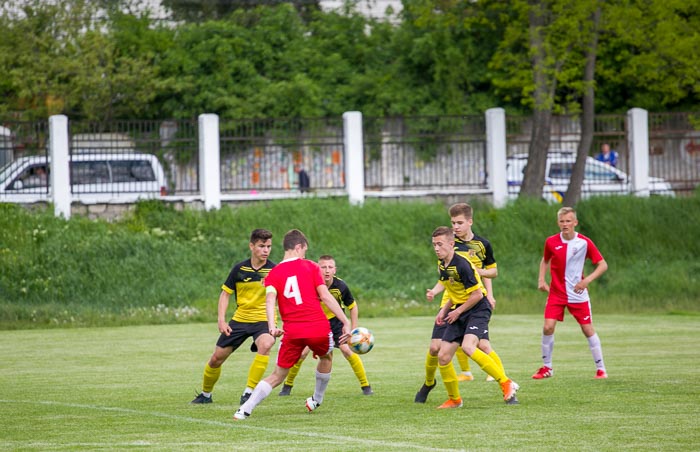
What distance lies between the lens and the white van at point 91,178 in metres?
27.7

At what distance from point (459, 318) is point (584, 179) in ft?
68.2

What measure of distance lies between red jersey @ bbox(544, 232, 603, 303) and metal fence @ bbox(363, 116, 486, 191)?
15.7 m

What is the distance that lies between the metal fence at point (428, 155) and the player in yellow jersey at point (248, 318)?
18.2 m

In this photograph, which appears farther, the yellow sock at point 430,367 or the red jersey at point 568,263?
the red jersey at point 568,263

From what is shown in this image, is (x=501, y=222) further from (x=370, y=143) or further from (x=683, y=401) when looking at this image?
(x=683, y=401)

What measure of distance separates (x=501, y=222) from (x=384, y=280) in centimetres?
418

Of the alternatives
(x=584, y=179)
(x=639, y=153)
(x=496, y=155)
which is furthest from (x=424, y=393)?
(x=639, y=153)

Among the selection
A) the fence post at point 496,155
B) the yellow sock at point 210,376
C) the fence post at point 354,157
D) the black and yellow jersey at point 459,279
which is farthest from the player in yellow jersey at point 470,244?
the fence post at point 496,155

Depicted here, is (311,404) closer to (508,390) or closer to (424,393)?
(424,393)

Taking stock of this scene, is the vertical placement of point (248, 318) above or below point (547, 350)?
above

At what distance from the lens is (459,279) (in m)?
10.8

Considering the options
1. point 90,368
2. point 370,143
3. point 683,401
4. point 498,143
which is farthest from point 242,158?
point 683,401

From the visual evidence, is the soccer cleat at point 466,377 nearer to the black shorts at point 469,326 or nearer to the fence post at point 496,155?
the black shorts at point 469,326

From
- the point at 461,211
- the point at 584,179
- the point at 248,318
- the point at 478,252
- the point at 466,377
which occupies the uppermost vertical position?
the point at 584,179
